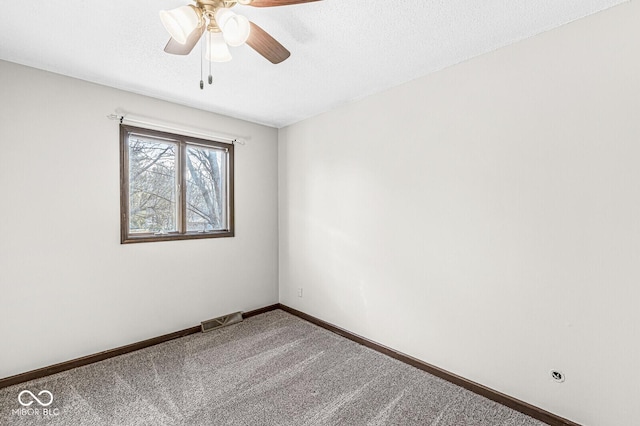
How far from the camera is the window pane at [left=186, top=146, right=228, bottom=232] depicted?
3.22 m

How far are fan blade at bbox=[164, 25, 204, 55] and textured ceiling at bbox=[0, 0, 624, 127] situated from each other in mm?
203

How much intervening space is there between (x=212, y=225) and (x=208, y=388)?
1748 mm

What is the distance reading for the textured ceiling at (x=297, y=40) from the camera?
1.64 m

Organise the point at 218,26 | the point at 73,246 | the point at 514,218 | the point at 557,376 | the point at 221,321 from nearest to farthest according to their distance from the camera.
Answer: the point at 218,26 → the point at 557,376 → the point at 514,218 → the point at 73,246 → the point at 221,321

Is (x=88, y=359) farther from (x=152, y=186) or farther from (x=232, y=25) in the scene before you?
(x=232, y=25)

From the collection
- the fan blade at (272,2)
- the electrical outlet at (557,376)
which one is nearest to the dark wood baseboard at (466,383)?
the electrical outlet at (557,376)

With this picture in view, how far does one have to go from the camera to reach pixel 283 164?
3.84 metres

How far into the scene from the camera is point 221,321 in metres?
3.29

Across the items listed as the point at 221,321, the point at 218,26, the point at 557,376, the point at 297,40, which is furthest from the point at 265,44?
the point at 221,321

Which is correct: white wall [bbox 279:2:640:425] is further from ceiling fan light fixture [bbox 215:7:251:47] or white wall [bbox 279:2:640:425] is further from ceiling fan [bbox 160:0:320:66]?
ceiling fan light fixture [bbox 215:7:251:47]

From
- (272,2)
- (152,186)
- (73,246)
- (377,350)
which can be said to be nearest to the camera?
(272,2)

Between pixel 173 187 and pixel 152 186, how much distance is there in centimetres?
20

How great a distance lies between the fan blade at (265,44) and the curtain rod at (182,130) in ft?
5.54

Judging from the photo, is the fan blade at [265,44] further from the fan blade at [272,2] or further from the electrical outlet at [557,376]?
the electrical outlet at [557,376]
